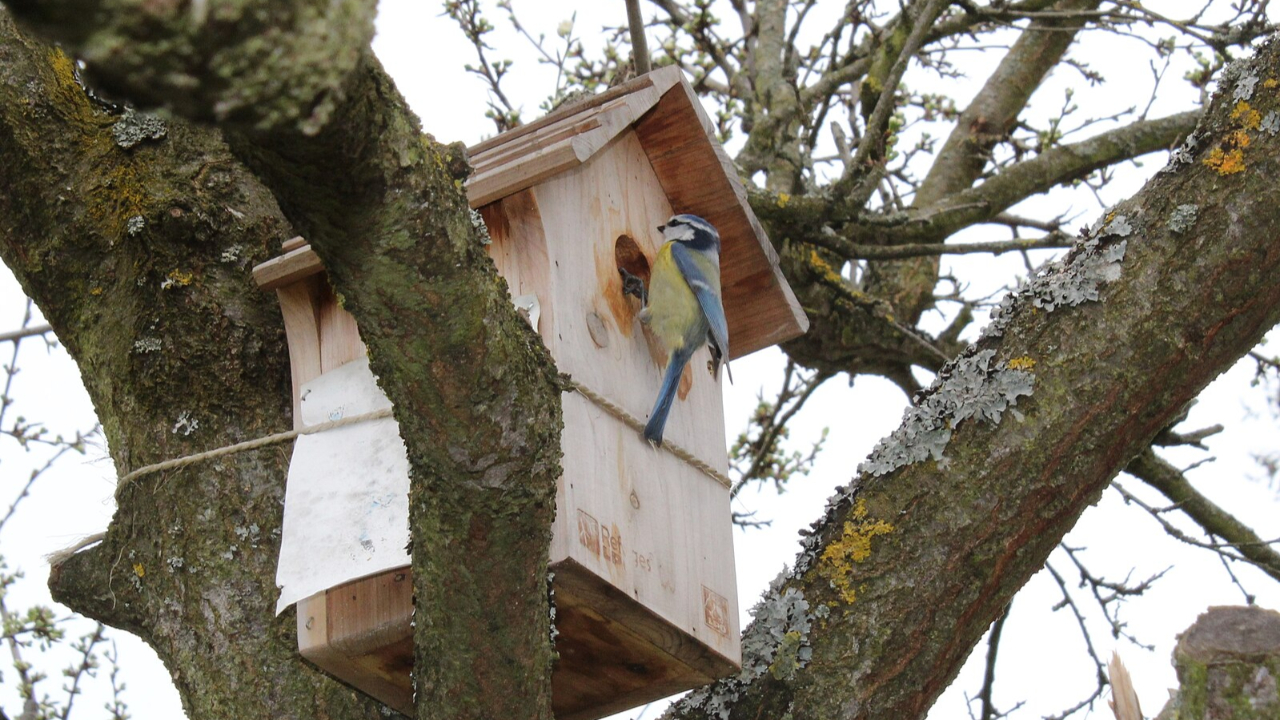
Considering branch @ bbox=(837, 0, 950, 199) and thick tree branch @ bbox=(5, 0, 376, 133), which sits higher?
branch @ bbox=(837, 0, 950, 199)

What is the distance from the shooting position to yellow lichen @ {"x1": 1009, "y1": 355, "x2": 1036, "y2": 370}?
2.75 meters

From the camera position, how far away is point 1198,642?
92.0 inches

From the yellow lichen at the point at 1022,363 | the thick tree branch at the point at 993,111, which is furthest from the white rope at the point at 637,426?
the thick tree branch at the point at 993,111

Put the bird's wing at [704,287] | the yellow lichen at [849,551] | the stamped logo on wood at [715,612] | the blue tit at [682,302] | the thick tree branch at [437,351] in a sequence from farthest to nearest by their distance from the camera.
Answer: the bird's wing at [704,287] → the blue tit at [682,302] → the stamped logo on wood at [715,612] → the yellow lichen at [849,551] → the thick tree branch at [437,351]

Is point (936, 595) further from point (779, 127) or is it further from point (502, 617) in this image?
point (779, 127)

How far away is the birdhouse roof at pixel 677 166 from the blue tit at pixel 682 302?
Result: 0.14 meters

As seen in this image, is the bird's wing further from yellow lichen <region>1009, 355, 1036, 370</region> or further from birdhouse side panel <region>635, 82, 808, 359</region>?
yellow lichen <region>1009, 355, 1036, 370</region>

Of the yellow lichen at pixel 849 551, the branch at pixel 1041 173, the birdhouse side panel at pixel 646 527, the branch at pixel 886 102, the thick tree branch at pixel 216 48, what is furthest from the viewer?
the branch at pixel 1041 173

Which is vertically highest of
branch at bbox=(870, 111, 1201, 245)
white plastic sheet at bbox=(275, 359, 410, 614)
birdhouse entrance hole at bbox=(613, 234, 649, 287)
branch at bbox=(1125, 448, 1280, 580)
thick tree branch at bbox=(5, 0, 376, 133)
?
branch at bbox=(870, 111, 1201, 245)

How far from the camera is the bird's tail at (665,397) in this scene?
9.95 feet

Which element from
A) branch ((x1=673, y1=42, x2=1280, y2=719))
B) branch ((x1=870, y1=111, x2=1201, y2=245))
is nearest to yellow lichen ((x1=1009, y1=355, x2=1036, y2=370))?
branch ((x1=673, y1=42, x2=1280, y2=719))

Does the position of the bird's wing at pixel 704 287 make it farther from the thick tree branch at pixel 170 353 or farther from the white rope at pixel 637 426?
the thick tree branch at pixel 170 353

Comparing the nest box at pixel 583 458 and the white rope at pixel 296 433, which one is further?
the white rope at pixel 296 433

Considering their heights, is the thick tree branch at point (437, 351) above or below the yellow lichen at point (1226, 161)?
below
